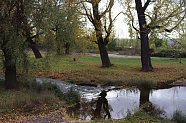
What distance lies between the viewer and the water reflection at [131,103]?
15477 millimetres

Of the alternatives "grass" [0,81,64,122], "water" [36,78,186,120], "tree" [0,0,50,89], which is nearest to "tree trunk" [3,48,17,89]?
"tree" [0,0,50,89]

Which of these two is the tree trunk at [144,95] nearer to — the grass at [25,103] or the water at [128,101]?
the water at [128,101]

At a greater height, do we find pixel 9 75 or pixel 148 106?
pixel 9 75

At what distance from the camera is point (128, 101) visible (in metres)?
18.6

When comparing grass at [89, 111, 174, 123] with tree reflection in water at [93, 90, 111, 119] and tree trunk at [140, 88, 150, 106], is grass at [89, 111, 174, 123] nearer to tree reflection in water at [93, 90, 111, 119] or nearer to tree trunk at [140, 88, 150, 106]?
tree reflection in water at [93, 90, 111, 119]

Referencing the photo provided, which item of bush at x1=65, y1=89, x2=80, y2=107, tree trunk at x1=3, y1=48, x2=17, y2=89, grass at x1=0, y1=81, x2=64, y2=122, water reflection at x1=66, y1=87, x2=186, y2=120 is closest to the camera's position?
grass at x1=0, y1=81, x2=64, y2=122

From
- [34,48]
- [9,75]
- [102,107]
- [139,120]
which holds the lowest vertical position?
[102,107]

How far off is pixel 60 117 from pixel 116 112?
3.14 metres

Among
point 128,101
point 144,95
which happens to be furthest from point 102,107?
point 144,95

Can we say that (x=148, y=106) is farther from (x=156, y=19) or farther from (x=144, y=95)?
(x=156, y=19)

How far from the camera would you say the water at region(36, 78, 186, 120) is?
15.6 meters

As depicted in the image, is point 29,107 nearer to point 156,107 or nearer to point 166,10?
point 156,107

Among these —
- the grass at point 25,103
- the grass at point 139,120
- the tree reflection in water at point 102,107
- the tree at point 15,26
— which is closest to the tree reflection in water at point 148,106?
the grass at point 139,120

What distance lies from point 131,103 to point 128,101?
2.08 feet
